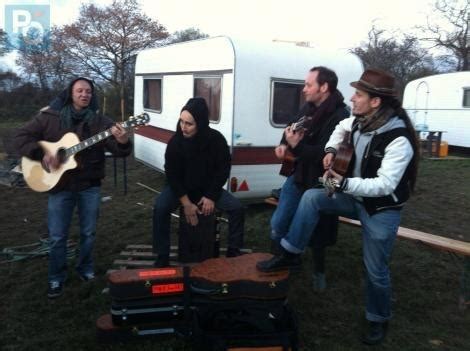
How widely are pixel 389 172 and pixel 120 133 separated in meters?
2.25

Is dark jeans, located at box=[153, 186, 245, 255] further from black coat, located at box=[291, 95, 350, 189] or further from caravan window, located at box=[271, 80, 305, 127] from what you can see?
caravan window, located at box=[271, 80, 305, 127]

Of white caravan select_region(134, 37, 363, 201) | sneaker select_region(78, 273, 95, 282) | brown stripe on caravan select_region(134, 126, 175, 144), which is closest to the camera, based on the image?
sneaker select_region(78, 273, 95, 282)

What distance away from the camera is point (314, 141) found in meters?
3.82

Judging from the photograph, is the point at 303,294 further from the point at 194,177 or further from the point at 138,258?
the point at 138,258

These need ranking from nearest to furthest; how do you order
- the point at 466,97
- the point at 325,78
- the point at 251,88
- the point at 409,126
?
the point at 409,126 < the point at 325,78 < the point at 251,88 < the point at 466,97

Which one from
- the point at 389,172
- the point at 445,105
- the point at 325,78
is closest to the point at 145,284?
the point at 389,172

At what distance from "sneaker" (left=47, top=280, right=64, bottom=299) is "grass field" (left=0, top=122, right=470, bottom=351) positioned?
0.17 feet

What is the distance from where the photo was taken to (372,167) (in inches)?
118

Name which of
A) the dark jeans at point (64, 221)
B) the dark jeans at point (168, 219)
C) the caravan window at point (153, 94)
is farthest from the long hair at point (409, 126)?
the caravan window at point (153, 94)

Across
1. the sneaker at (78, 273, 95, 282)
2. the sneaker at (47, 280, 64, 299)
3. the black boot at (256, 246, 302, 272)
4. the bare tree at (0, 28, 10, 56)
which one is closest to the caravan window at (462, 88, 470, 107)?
the black boot at (256, 246, 302, 272)

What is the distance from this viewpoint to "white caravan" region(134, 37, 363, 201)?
Answer: 5973 millimetres

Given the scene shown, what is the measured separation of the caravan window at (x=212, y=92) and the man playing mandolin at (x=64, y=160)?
2460 mm

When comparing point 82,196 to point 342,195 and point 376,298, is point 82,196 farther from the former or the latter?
point 376,298

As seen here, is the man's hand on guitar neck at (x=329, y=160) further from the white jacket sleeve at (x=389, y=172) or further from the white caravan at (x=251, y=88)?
the white caravan at (x=251, y=88)
